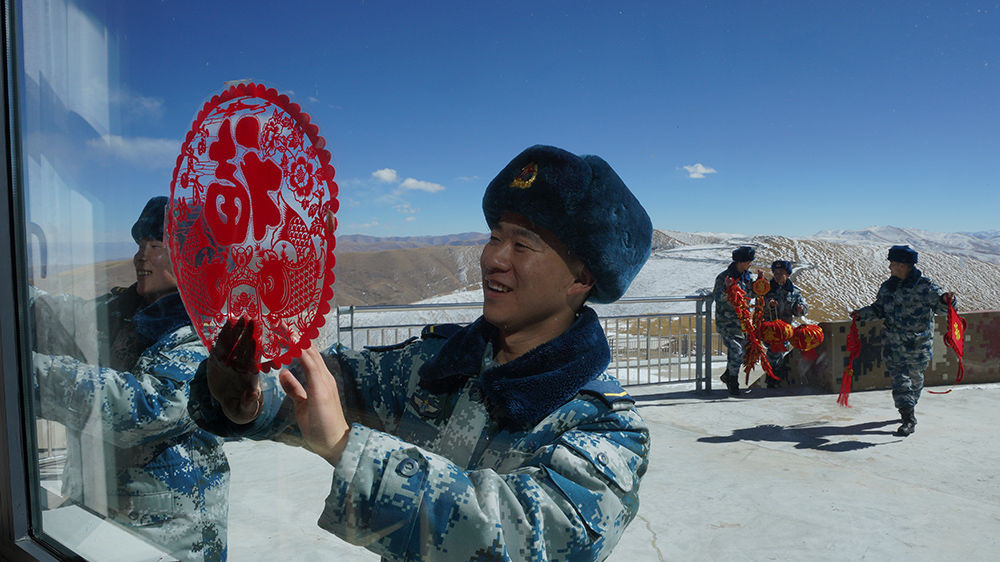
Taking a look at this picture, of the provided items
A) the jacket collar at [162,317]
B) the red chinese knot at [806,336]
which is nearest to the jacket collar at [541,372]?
the jacket collar at [162,317]

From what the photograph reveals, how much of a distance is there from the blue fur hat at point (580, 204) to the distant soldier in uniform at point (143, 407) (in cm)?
64

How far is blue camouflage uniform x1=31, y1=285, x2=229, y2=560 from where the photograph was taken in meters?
1.10

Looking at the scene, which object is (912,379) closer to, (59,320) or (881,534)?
(881,534)

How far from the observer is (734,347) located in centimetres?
511

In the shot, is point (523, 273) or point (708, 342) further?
point (708, 342)

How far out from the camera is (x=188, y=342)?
1.10 meters

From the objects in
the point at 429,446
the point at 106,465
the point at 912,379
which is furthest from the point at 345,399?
the point at 912,379

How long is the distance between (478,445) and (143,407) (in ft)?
2.34

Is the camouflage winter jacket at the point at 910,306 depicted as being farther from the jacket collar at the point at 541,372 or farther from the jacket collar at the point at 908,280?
the jacket collar at the point at 541,372

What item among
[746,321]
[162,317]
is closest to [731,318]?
[746,321]

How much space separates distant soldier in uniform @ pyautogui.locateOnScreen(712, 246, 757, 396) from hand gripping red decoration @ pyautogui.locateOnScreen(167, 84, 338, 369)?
483 cm

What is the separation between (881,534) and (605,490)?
7.65 ft

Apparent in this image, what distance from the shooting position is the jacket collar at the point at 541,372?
660mm

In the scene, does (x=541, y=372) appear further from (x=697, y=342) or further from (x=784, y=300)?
(x=784, y=300)
